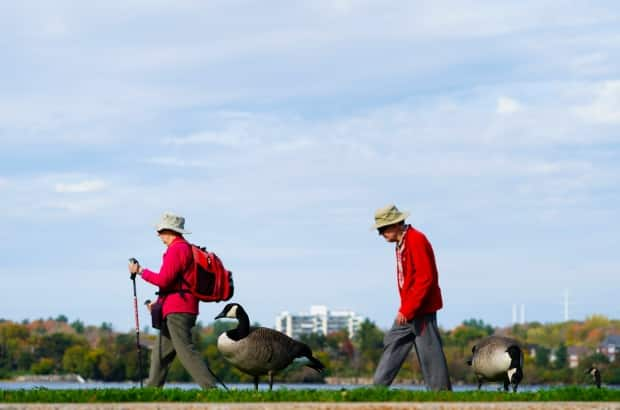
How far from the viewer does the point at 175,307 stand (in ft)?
61.4

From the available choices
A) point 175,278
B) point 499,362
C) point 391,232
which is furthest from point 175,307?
point 499,362

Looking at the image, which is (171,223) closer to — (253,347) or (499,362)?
(253,347)

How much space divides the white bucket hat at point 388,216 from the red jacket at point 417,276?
244mm

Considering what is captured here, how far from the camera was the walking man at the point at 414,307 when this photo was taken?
17.8 metres

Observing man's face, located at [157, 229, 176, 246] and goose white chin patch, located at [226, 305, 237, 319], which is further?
goose white chin patch, located at [226, 305, 237, 319]

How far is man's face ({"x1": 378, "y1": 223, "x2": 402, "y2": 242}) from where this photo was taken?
711 inches

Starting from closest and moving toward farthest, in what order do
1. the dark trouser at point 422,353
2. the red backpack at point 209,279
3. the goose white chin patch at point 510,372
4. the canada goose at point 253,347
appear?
the dark trouser at point 422,353 → the red backpack at point 209,279 → the canada goose at point 253,347 → the goose white chin patch at point 510,372

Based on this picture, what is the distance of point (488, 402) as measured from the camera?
1559 cm

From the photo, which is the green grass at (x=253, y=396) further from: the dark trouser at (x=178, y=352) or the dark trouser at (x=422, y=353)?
the dark trouser at (x=178, y=352)

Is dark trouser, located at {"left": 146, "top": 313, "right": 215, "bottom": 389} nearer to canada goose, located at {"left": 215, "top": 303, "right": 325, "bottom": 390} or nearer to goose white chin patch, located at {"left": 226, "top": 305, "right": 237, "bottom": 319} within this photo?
canada goose, located at {"left": 215, "top": 303, "right": 325, "bottom": 390}

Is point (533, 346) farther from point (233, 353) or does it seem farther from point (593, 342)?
point (233, 353)

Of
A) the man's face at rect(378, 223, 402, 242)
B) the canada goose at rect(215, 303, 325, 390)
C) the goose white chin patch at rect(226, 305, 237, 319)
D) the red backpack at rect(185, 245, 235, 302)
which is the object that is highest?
the man's face at rect(378, 223, 402, 242)

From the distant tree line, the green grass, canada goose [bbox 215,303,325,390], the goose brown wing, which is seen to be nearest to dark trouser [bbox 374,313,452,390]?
the green grass

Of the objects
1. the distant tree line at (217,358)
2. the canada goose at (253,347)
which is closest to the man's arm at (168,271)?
the canada goose at (253,347)
